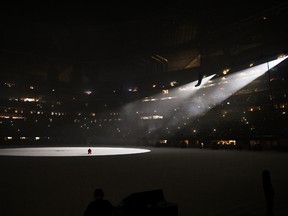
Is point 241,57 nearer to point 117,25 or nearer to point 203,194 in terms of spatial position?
point 117,25

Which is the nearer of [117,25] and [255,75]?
[117,25]

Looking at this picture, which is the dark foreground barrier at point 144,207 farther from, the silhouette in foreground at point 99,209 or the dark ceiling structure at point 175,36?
the dark ceiling structure at point 175,36

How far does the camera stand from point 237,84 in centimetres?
4784

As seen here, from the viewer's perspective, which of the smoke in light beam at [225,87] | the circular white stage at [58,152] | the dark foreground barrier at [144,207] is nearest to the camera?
the dark foreground barrier at [144,207]

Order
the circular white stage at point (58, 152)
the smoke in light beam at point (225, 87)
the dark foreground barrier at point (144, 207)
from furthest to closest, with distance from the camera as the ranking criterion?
the smoke in light beam at point (225, 87)
the circular white stage at point (58, 152)
the dark foreground barrier at point (144, 207)

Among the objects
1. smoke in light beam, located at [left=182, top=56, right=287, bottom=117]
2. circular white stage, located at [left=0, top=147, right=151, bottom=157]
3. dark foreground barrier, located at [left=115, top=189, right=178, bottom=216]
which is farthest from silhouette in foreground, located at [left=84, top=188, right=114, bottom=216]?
smoke in light beam, located at [left=182, top=56, right=287, bottom=117]

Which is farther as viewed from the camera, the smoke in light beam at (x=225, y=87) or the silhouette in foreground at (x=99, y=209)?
the smoke in light beam at (x=225, y=87)

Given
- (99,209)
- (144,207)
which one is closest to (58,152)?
(99,209)

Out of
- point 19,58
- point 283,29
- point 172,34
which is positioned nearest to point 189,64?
point 172,34

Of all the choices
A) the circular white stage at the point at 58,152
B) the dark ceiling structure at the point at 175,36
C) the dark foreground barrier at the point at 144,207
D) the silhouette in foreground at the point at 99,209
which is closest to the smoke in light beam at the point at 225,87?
the dark ceiling structure at the point at 175,36

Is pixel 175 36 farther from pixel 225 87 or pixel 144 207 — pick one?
pixel 144 207

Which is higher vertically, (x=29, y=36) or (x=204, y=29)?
(x=29, y=36)

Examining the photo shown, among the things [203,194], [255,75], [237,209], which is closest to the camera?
[237,209]

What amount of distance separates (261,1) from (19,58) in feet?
151
